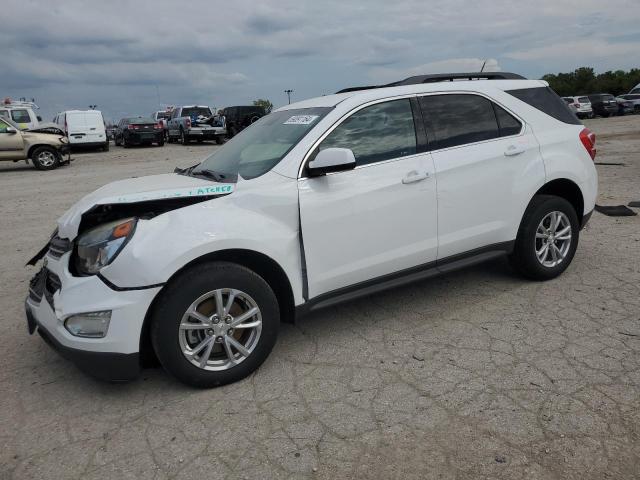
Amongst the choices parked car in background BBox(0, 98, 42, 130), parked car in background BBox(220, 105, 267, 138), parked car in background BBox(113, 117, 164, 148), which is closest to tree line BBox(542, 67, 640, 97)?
parked car in background BBox(220, 105, 267, 138)

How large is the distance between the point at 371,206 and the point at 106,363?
6.16 ft

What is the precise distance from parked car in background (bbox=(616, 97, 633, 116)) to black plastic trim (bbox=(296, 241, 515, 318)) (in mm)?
37092

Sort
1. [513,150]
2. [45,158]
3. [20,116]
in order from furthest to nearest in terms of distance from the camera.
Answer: [20,116], [45,158], [513,150]

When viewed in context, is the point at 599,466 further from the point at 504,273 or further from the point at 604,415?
the point at 504,273

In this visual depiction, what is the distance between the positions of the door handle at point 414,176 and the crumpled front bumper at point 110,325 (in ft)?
5.96

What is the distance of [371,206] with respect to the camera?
3.48m

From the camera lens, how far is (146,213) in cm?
313

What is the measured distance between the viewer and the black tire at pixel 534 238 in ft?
14.1

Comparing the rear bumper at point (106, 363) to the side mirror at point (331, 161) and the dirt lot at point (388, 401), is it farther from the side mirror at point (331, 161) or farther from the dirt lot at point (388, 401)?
the side mirror at point (331, 161)

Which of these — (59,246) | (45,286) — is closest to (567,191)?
(59,246)

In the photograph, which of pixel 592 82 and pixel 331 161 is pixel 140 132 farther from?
pixel 592 82

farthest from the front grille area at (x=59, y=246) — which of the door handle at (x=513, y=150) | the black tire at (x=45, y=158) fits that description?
the black tire at (x=45, y=158)

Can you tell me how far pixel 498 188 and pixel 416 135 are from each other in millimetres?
824

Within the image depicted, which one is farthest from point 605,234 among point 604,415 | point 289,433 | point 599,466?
point 289,433
